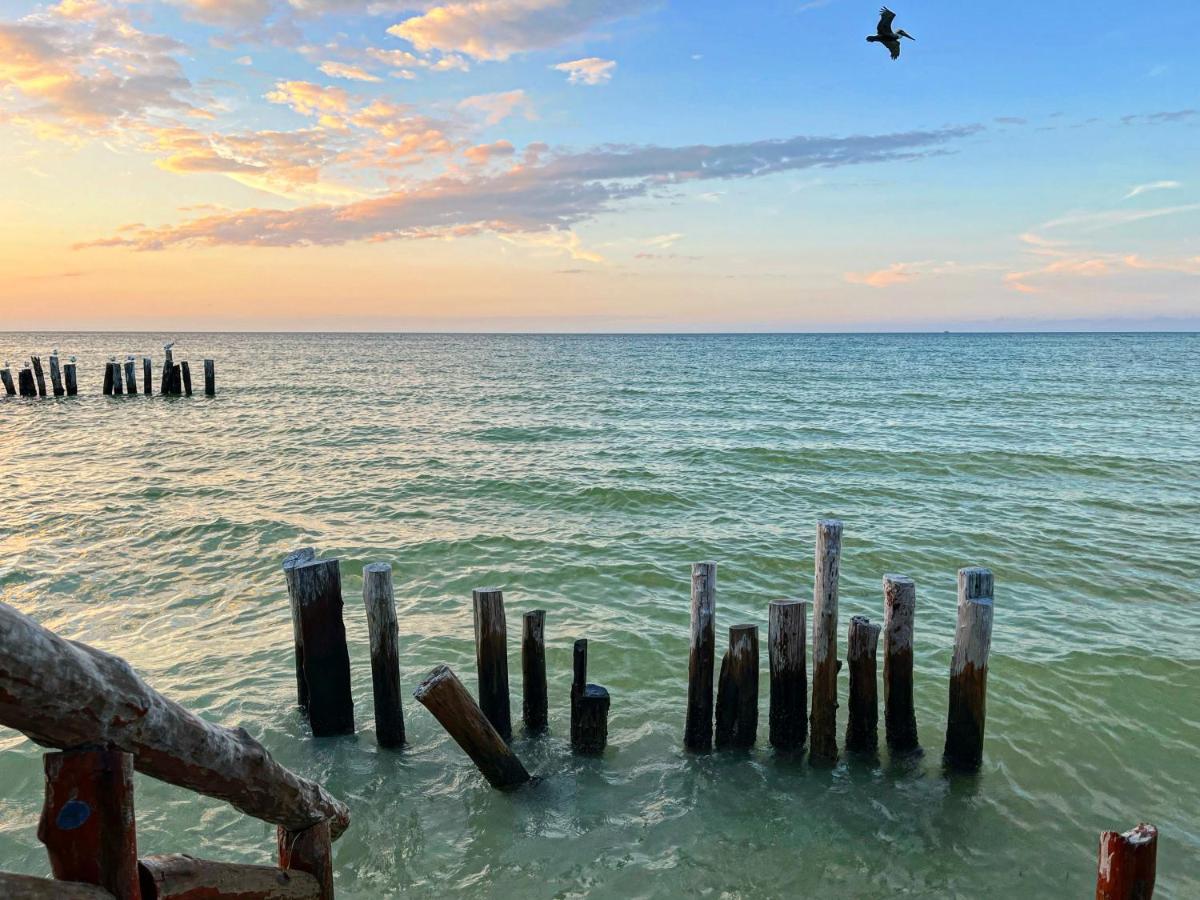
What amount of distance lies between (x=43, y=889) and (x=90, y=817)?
Answer: 0.19 meters

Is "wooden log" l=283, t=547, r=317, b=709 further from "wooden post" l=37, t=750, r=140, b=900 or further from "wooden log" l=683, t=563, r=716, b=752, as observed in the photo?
"wooden post" l=37, t=750, r=140, b=900

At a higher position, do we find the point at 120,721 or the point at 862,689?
the point at 120,721

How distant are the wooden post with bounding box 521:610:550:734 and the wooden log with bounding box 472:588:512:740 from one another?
0.77ft

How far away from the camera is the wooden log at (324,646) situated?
7.02 metres

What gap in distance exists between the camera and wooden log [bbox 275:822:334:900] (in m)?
3.52

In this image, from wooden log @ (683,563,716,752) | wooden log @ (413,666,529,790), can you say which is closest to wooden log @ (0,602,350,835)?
wooden log @ (413,666,529,790)

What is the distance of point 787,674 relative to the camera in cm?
708

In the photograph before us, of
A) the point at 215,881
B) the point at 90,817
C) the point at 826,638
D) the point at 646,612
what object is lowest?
the point at 646,612

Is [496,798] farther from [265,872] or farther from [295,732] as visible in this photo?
[265,872]

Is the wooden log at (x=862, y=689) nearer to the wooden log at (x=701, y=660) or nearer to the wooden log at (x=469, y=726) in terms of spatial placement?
the wooden log at (x=701, y=660)

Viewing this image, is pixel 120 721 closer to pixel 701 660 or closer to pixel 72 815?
pixel 72 815

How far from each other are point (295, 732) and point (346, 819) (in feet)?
15.0

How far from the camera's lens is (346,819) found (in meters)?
3.71

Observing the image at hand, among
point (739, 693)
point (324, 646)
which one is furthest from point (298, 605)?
point (739, 693)
